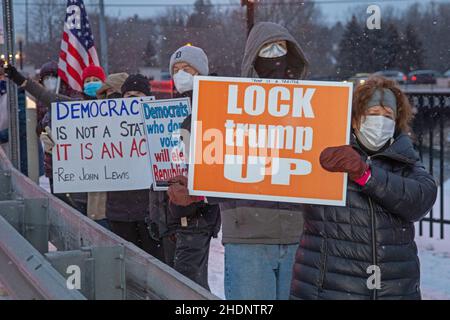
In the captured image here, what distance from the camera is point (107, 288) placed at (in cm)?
413

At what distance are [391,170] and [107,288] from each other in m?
1.49

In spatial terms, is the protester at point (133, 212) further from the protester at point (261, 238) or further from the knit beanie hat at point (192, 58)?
the protester at point (261, 238)

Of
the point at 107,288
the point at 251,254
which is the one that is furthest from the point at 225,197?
the point at 107,288

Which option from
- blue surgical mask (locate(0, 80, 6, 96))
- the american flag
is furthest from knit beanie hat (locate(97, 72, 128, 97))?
the american flag

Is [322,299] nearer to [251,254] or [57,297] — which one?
[251,254]

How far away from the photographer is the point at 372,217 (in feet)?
12.4

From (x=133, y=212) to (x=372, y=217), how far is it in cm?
328

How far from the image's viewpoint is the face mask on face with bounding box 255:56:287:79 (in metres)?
4.69

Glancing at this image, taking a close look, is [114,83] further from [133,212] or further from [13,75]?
[13,75]

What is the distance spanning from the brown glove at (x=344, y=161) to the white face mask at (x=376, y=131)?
20 cm

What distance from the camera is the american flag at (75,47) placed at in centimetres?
1102

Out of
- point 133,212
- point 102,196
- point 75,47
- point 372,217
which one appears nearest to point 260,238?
point 372,217

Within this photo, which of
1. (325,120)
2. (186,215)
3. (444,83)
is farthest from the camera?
(444,83)

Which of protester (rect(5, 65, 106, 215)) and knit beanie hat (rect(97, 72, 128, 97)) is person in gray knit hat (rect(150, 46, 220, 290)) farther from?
protester (rect(5, 65, 106, 215))
